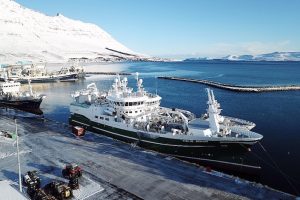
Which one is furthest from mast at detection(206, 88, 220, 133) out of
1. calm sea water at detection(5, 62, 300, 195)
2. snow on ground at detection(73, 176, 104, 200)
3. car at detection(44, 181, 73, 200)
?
car at detection(44, 181, 73, 200)

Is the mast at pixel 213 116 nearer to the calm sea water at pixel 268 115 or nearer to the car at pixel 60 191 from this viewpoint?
the calm sea water at pixel 268 115

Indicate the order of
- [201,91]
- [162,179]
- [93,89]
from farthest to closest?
[201,91] → [93,89] → [162,179]

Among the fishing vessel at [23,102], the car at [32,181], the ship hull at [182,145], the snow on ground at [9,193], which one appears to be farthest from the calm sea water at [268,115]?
the snow on ground at [9,193]

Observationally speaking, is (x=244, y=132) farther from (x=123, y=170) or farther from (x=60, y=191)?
(x=60, y=191)

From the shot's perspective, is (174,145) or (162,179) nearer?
(162,179)

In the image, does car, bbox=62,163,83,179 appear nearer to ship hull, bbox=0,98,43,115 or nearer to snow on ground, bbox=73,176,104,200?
snow on ground, bbox=73,176,104,200

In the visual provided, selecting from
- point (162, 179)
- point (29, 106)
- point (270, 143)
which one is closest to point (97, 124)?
point (162, 179)

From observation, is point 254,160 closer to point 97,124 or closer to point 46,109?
point 97,124

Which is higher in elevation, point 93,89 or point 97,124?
point 93,89
